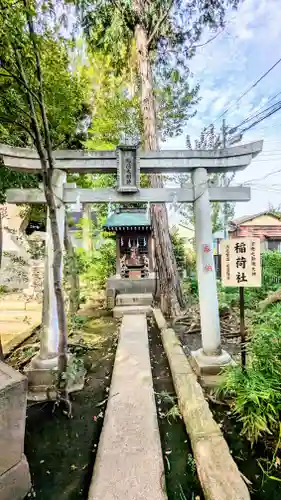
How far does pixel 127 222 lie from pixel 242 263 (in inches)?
298

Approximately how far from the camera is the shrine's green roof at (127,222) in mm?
10672

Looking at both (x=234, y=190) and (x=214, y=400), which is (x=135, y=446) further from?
(x=234, y=190)

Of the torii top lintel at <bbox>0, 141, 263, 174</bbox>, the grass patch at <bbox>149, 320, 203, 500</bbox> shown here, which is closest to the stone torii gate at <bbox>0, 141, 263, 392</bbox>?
the torii top lintel at <bbox>0, 141, 263, 174</bbox>

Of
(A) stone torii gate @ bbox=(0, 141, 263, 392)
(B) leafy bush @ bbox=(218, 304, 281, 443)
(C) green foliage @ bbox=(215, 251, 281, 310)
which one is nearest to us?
(B) leafy bush @ bbox=(218, 304, 281, 443)

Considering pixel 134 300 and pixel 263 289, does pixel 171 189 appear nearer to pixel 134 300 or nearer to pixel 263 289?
pixel 134 300

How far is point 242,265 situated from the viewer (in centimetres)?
373

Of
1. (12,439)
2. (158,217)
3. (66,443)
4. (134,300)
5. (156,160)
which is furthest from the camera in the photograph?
(134,300)

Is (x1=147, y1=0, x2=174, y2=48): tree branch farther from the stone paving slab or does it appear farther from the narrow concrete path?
the narrow concrete path

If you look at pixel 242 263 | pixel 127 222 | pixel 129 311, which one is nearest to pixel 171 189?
pixel 242 263

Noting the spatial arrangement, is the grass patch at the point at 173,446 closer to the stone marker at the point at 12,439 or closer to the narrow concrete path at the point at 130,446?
the narrow concrete path at the point at 130,446

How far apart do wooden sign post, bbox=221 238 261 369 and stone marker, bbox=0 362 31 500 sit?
2.74 meters

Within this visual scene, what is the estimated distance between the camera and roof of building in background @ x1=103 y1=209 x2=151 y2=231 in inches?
420

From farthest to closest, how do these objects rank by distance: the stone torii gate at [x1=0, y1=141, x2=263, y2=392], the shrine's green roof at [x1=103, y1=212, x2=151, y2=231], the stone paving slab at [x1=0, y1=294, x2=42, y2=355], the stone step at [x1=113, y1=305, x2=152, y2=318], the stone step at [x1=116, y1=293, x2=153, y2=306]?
the shrine's green roof at [x1=103, y1=212, x2=151, y2=231] < the stone step at [x1=116, y1=293, x2=153, y2=306] < the stone step at [x1=113, y1=305, x2=152, y2=318] < the stone paving slab at [x1=0, y1=294, x2=42, y2=355] < the stone torii gate at [x1=0, y1=141, x2=263, y2=392]

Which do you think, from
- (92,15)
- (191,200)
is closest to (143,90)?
(92,15)
